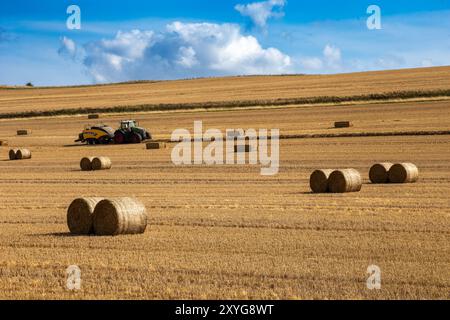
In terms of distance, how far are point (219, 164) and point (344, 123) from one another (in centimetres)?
1276

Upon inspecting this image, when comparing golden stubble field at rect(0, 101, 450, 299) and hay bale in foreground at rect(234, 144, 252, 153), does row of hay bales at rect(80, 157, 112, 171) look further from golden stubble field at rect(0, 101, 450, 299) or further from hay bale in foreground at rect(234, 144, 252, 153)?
hay bale in foreground at rect(234, 144, 252, 153)

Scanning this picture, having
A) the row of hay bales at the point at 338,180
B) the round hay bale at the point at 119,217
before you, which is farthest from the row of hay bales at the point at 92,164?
the round hay bale at the point at 119,217

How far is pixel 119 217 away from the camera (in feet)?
48.9

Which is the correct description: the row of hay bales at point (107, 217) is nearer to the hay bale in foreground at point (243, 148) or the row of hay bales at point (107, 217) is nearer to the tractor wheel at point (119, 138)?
the hay bale in foreground at point (243, 148)

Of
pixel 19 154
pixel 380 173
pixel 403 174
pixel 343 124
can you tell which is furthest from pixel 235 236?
pixel 343 124

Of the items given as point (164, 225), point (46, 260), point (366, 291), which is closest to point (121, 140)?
point (164, 225)

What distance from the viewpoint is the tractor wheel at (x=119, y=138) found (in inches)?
1845

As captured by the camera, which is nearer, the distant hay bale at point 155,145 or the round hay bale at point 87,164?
the round hay bale at point 87,164

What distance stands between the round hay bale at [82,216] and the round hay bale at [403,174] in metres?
11.6

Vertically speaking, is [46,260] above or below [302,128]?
below

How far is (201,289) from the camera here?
10.7 metres

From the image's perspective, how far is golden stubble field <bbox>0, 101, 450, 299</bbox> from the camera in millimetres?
10898

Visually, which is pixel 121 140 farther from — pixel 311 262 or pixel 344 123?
pixel 311 262

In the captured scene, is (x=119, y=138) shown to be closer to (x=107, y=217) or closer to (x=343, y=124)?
(x=343, y=124)
